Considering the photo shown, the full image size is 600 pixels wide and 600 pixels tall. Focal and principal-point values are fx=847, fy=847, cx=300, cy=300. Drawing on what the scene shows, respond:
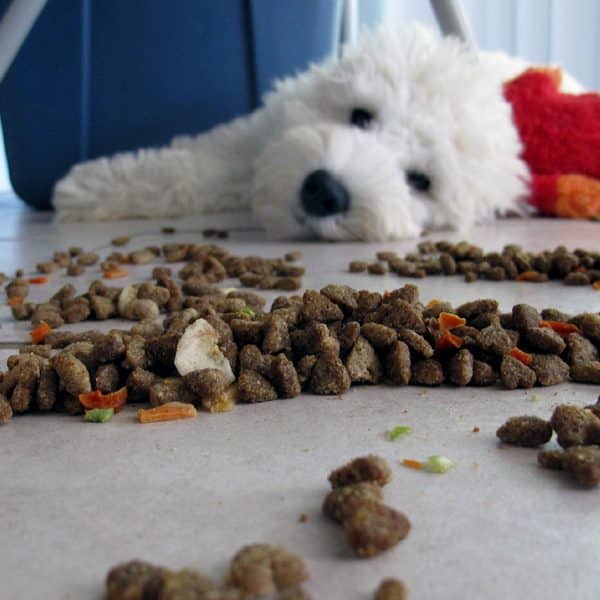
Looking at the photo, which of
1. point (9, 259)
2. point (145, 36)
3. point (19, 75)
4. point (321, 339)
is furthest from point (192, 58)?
point (321, 339)

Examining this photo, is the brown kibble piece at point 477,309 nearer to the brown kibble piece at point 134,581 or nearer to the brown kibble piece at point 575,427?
the brown kibble piece at point 575,427

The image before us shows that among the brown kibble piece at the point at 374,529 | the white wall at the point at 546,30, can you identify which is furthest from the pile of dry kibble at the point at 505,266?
the white wall at the point at 546,30

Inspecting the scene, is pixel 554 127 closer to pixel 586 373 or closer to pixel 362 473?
pixel 586 373

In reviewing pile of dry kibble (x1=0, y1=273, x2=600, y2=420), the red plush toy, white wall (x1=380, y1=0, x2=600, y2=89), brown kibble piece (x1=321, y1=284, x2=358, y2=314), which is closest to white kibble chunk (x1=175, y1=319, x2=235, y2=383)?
pile of dry kibble (x1=0, y1=273, x2=600, y2=420)

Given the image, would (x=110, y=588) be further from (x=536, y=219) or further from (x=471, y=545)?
(x=536, y=219)

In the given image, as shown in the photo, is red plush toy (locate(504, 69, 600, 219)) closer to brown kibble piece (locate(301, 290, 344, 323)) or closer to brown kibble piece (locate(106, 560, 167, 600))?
brown kibble piece (locate(301, 290, 344, 323))

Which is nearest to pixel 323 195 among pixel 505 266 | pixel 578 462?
pixel 505 266
